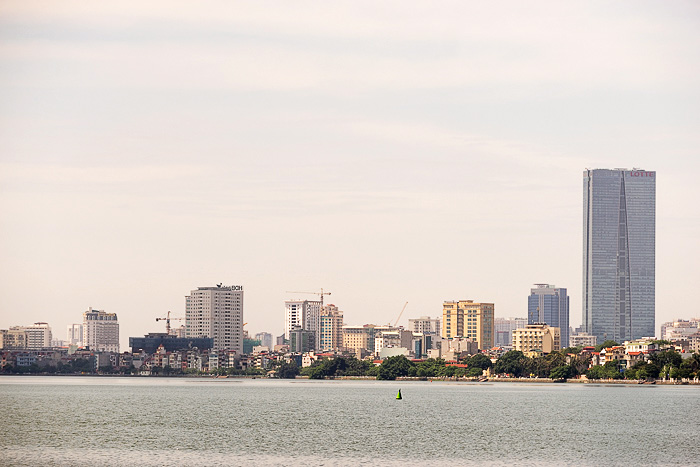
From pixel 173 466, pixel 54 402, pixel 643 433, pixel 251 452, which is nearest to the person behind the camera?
pixel 173 466

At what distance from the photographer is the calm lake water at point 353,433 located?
7431 cm

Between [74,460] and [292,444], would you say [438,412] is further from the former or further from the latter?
[74,460]

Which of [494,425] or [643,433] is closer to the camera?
[643,433]

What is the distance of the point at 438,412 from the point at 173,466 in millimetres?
60798

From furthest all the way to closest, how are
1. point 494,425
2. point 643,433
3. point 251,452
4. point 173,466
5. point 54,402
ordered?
point 54,402 < point 494,425 < point 643,433 < point 251,452 < point 173,466

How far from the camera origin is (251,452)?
3039 inches

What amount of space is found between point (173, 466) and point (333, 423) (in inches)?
1530

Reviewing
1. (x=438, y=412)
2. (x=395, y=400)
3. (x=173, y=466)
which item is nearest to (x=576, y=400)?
(x=395, y=400)

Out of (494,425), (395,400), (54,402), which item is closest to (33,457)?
(494,425)

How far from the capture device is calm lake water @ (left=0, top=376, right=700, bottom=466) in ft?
244

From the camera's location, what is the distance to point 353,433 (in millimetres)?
94000

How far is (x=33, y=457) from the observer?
2876 inches

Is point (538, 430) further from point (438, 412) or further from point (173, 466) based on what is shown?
point (173, 466)

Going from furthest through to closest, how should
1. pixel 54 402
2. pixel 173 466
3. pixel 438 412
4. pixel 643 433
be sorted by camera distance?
pixel 54 402 → pixel 438 412 → pixel 643 433 → pixel 173 466
